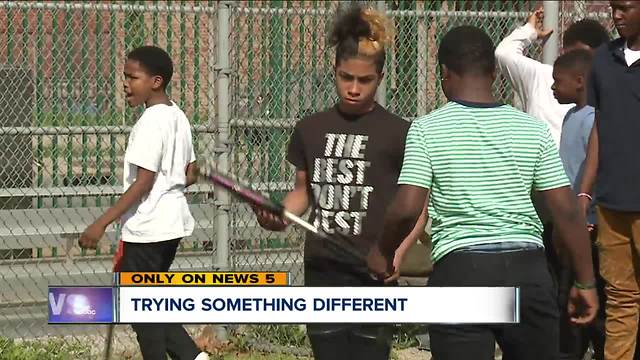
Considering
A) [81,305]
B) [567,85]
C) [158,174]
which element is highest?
[567,85]

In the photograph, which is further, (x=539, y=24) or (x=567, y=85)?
(x=539, y=24)

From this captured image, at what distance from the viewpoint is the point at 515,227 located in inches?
177

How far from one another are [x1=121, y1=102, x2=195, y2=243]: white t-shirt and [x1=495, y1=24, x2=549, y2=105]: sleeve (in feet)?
7.19

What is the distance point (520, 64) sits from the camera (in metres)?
7.60

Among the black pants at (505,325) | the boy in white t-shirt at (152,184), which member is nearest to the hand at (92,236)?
the boy in white t-shirt at (152,184)

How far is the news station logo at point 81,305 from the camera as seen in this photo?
5.02 meters

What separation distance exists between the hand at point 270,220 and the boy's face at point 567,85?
7.19 ft

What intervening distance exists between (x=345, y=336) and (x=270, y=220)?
22.4 inches

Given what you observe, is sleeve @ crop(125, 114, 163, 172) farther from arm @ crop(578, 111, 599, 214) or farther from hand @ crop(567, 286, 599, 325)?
hand @ crop(567, 286, 599, 325)

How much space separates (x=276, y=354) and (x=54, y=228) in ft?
5.21

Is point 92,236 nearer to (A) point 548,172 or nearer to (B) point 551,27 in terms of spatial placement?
(A) point 548,172

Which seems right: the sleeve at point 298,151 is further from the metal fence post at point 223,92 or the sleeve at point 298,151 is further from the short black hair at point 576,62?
the metal fence post at point 223,92

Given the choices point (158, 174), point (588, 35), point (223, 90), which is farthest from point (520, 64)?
point (158, 174)

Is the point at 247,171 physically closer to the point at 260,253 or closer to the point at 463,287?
the point at 260,253
